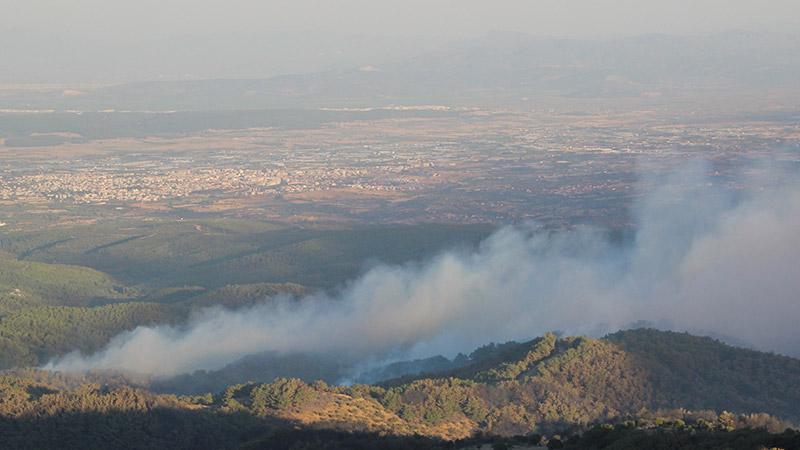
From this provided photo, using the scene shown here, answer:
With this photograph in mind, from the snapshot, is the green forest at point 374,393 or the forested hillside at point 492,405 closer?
the forested hillside at point 492,405

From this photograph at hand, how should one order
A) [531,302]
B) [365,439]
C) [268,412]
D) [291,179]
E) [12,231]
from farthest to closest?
[291,179], [12,231], [531,302], [268,412], [365,439]

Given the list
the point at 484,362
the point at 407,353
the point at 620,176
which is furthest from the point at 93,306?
the point at 620,176

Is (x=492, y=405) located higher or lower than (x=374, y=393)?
lower

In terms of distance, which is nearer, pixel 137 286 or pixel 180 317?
pixel 180 317

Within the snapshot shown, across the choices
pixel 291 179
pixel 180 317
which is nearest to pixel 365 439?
pixel 180 317

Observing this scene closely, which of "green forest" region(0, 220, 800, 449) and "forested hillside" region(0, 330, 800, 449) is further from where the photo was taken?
"green forest" region(0, 220, 800, 449)

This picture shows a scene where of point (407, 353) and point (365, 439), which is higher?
point (365, 439)

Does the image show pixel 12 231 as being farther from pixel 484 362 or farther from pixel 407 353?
pixel 484 362

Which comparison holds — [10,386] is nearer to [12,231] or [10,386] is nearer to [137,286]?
[137,286]

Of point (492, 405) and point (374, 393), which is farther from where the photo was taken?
point (374, 393)

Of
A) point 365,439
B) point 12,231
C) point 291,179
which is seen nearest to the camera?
point 365,439
